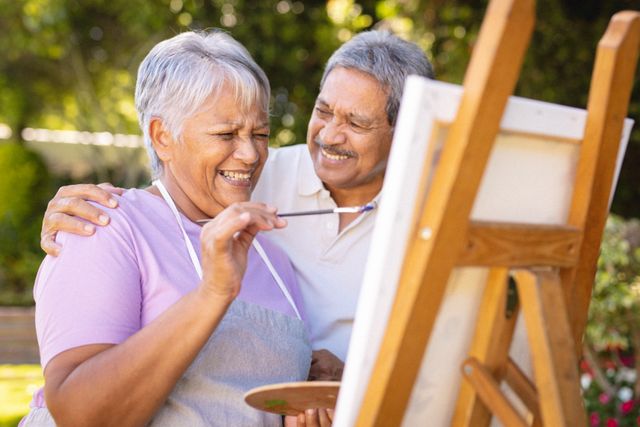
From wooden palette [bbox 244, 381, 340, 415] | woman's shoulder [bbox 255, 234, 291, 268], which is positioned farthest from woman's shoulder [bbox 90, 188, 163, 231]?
wooden palette [bbox 244, 381, 340, 415]

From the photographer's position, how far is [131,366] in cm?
171

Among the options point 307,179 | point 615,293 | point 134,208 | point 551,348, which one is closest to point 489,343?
point 551,348

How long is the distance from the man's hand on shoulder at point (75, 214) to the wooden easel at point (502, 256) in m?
0.77

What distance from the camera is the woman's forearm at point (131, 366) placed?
1699 millimetres

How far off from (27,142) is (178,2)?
7445 mm

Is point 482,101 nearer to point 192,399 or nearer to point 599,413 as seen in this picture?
point 192,399

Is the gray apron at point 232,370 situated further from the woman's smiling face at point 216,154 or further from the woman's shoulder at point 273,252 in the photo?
A: the woman's shoulder at point 273,252

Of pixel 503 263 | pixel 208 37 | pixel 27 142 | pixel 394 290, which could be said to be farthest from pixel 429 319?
pixel 27 142

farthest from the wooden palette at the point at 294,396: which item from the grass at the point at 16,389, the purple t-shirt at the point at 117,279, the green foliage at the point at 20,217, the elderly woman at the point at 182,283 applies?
the green foliage at the point at 20,217

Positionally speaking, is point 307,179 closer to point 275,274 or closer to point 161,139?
point 275,274

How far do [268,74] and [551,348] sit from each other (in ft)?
18.4

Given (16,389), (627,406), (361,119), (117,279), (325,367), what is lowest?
(16,389)

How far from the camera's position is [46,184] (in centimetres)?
1126

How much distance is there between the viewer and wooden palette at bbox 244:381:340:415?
1.67 meters
